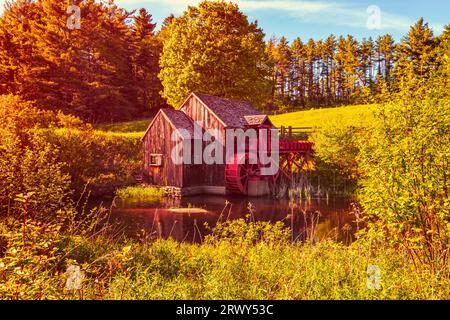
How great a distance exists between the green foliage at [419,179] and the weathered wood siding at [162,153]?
72.7 ft

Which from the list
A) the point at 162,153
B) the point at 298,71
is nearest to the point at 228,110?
the point at 162,153

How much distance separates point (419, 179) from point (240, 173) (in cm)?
2286

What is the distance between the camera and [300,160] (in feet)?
111

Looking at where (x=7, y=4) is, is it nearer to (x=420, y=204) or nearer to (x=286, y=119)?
(x=286, y=119)

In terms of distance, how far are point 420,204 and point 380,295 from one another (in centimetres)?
291

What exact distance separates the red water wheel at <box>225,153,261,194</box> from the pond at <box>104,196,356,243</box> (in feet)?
3.70

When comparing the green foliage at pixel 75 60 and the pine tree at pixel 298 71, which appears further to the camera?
the pine tree at pixel 298 71

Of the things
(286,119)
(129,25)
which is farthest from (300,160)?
(129,25)

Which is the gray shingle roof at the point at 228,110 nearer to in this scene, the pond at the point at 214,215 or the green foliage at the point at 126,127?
the pond at the point at 214,215

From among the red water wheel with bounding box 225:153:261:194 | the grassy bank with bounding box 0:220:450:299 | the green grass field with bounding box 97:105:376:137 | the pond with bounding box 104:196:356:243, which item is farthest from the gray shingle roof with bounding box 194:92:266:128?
the grassy bank with bounding box 0:220:450:299

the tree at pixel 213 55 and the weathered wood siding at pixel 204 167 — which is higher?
the tree at pixel 213 55

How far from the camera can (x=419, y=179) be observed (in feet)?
24.8

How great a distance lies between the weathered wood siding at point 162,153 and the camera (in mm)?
29531

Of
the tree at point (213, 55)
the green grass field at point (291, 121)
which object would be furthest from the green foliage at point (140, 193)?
the green grass field at point (291, 121)
